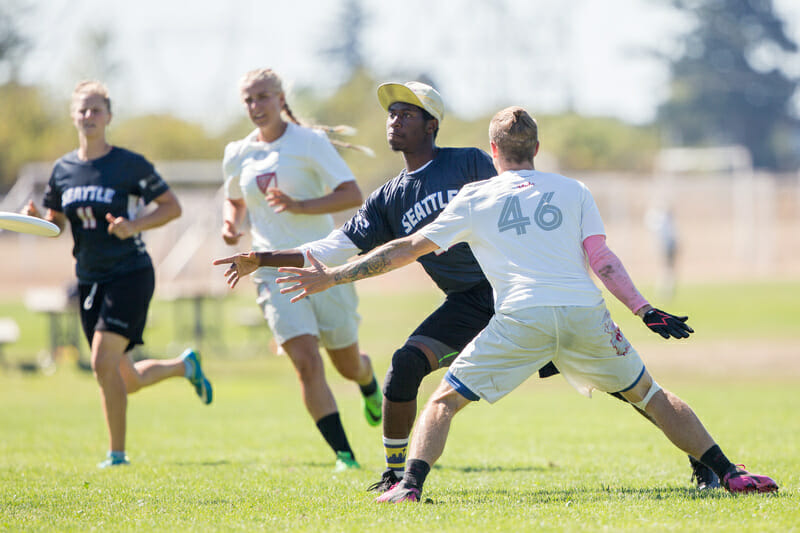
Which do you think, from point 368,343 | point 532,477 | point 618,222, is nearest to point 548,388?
point 368,343

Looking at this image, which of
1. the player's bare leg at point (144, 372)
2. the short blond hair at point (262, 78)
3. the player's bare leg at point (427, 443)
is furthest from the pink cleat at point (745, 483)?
the player's bare leg at point (144, 372)

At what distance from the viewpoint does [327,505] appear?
523 centimetres

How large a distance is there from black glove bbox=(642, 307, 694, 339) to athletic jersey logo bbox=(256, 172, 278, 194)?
3175 mm

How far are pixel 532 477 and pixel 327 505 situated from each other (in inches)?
68.2

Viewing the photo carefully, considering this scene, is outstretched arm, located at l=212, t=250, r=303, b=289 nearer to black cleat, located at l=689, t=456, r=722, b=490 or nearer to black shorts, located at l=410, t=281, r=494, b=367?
black shorts, located at l=410, t=281, r=494, b=367

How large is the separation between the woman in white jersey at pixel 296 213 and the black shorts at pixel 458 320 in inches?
52.9

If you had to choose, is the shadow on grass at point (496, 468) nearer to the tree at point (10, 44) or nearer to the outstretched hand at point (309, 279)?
the outstretched hand at point (309, 279)

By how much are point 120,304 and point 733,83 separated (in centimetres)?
7143

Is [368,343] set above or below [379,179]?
below

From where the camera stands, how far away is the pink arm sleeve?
16.4ft

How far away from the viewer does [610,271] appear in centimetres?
500

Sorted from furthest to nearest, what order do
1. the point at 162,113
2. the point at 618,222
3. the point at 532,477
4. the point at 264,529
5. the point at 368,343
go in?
the point at 162,113 < the point at 618,222 < the point at 368,343 < the point at 532,477 < the point at 264,529

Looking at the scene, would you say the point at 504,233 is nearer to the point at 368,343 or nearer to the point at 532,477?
the point at 532,477

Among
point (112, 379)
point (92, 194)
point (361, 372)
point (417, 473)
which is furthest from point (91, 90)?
point (417, 473)
